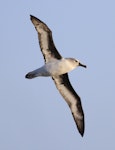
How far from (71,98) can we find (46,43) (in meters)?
3.23

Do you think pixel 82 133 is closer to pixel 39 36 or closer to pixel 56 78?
pixel 56 78

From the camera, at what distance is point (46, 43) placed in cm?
2236

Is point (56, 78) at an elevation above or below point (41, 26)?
below

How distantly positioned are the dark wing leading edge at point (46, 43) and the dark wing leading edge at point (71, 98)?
1288 mm

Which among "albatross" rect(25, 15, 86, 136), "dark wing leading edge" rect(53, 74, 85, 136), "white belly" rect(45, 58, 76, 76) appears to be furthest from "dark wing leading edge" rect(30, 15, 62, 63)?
"dark wing leading edge" rect(53, 74, 85, 136)

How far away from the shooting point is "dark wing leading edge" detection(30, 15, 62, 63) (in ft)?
72.7

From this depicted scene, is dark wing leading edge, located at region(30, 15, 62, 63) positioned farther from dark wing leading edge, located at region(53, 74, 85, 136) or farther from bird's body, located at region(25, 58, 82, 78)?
dark wing leading edge, located at region(53, 74, 85, 136)

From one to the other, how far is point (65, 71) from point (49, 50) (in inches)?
48.4

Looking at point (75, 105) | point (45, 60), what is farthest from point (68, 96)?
point (45, 60)

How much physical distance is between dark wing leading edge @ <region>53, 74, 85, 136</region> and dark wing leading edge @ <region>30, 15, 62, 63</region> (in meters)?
1.29

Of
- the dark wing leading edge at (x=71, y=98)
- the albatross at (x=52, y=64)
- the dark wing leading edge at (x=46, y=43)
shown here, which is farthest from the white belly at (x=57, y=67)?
the dark wing leading edge at (x=71, y=98)

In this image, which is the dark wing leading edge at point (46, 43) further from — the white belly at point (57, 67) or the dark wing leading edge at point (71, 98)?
the dark wing leading edge at point (71, 98)

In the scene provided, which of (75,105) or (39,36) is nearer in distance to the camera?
(39,36)

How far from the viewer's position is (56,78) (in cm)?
2341
